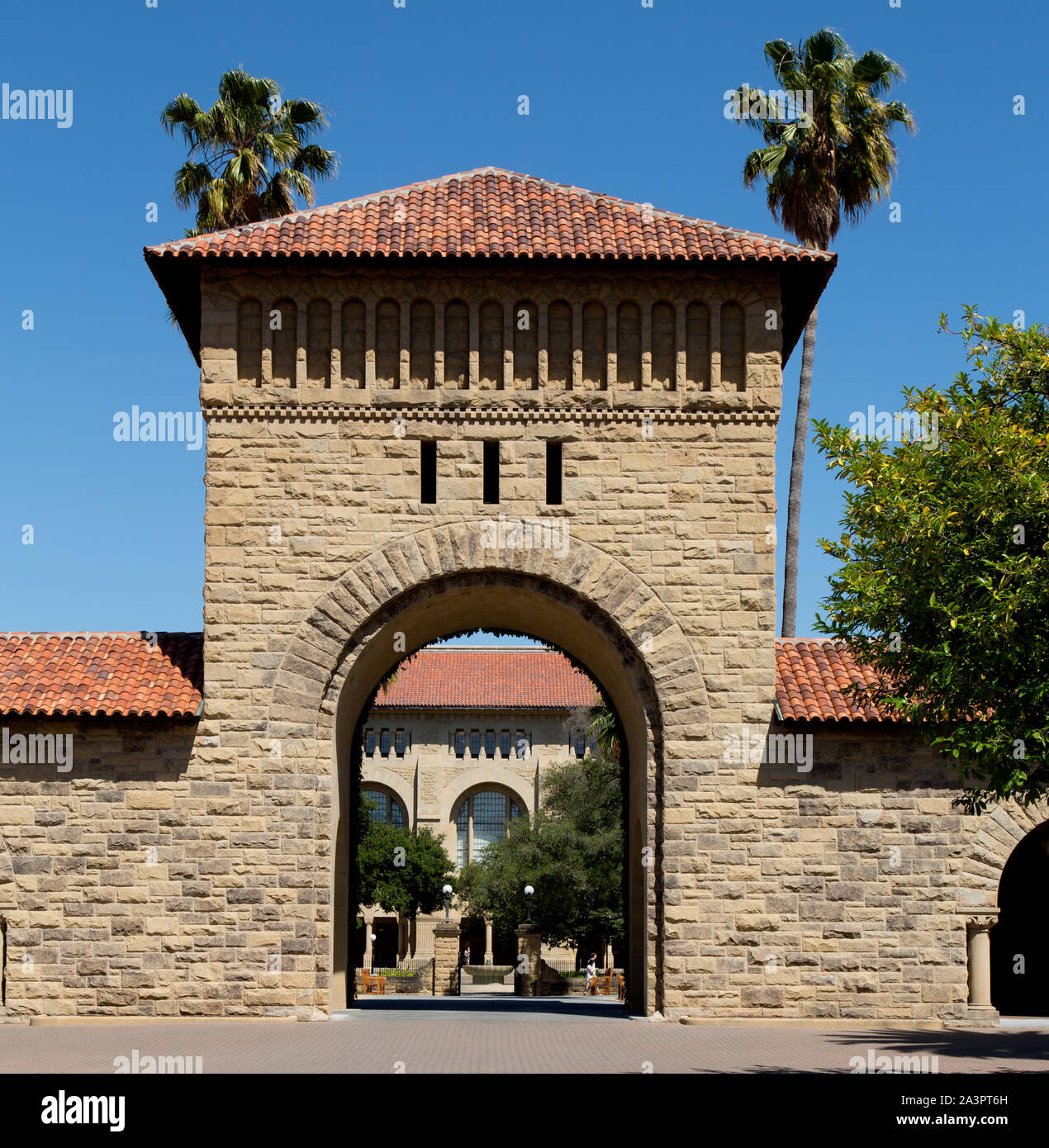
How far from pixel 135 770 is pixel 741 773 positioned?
26.9 ft

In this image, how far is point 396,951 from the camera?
196 ft

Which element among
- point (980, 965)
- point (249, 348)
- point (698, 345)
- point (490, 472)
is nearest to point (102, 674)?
point (249, 348)

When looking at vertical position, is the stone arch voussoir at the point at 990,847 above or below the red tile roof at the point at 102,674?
below

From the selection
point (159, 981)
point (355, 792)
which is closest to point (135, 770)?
point (159, 981)

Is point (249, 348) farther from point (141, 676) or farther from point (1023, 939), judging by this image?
point (1023, 939)

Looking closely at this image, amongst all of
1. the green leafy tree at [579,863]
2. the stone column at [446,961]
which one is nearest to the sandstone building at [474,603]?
the stone column at [446,961]

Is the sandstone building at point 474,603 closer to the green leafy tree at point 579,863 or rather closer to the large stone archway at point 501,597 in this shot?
the large stone archway at point 501,597

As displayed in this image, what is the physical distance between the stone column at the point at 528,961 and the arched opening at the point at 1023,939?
1219 cm

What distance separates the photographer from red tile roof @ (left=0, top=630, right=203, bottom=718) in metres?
18.8

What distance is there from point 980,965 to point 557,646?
7765mm

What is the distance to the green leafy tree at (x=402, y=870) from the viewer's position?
180 feet

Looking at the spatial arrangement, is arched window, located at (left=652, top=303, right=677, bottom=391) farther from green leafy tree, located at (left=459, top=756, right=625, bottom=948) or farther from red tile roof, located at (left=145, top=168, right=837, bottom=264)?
green leafy tree, located at (left=459, top=756, right=625, bottom=948)

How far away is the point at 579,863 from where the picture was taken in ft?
143
